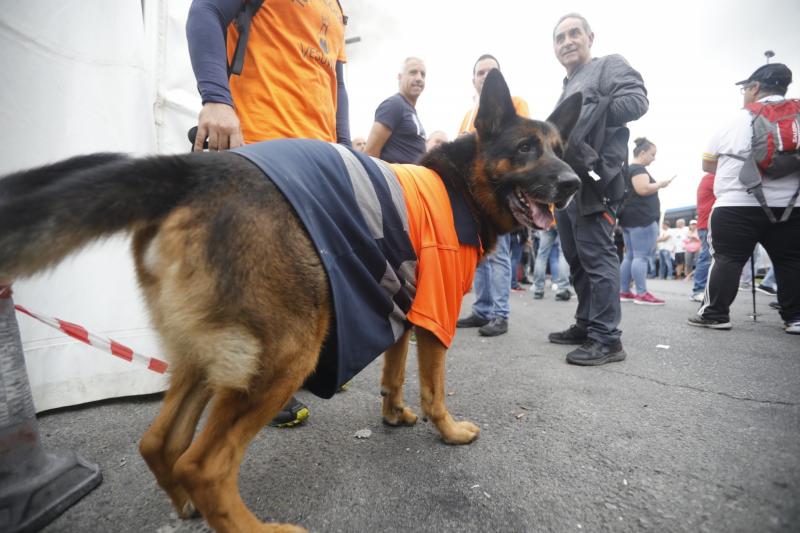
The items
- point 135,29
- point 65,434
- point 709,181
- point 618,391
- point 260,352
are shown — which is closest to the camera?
point 260,352

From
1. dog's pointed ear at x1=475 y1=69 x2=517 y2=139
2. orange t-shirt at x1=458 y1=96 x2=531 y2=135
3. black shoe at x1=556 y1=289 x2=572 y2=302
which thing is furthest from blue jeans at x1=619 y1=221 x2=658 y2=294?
dog's pointed ear at x1=475 y1=69 x2=517 y2=139

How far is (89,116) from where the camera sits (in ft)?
6.63

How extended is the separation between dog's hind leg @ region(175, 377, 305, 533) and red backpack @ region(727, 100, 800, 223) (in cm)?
470

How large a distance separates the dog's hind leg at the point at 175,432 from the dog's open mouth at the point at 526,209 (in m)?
1.67

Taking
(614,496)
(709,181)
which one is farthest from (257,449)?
(709,181)

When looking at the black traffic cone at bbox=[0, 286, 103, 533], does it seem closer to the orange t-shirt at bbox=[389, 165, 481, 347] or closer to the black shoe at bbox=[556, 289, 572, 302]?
the orange t-shirt at bbox=[389, 165, 481, 347]

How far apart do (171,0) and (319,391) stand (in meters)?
2.77

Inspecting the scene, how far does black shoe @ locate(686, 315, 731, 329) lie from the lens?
4.12 m

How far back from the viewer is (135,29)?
2.16m

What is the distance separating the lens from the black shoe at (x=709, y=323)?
13.5 feet

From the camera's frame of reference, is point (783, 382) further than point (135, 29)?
Yes

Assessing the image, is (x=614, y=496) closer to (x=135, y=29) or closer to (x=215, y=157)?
(x=215, y=157)

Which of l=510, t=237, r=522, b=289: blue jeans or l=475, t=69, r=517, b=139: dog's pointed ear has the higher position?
l=475, t=69, r=517, b=139: dog's pointed ear

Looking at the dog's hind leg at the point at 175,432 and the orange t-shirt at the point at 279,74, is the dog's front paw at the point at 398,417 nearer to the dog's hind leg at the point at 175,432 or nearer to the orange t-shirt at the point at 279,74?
the dog's hind leg at the point at 175,432
